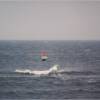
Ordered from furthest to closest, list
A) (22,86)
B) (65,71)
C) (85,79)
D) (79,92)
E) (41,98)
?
1. (65,71)
2. (85,79)
3. (22,86)
4. (79,92)
5. (41,98)

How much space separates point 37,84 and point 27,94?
5.54 m

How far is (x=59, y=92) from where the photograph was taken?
111 feet

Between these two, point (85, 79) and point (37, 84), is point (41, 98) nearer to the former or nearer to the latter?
point (37, 84)

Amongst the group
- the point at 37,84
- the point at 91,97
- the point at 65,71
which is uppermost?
the point at 65,71

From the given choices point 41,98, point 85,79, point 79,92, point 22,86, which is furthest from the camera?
point 85,79

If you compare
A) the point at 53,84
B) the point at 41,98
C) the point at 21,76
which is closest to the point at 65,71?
→ the point at 21,76

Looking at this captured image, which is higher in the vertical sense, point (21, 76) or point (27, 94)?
point (21, 76)

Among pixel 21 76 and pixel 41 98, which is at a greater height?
pixel 21 76

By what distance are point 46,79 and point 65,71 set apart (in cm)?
712

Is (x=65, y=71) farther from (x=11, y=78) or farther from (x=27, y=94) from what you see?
(x=27, y=94)

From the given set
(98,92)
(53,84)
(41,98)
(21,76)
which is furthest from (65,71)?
(41,98)

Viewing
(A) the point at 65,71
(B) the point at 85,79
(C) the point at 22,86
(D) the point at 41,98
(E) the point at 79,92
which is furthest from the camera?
(A) the point at 65,71

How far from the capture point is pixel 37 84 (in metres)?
38.2

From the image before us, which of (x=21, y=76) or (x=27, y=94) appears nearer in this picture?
(x=27, y=94)
